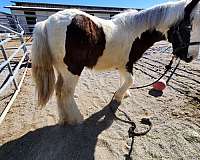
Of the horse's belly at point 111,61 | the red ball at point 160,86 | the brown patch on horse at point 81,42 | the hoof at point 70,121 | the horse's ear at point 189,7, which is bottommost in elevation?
the red ball at point 160,86

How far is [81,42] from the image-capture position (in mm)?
2764

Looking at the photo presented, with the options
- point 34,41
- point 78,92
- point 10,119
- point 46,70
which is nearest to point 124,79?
point 78,92

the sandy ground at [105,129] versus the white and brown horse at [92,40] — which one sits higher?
the white and brown horse at [92,40]

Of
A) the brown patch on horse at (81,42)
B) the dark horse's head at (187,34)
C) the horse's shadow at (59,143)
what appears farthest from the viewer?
the dark horse's head at (187,34)

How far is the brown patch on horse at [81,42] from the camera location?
2719mm

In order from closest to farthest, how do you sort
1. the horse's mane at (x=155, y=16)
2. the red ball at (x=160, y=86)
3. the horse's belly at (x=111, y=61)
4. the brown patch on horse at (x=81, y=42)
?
the brown patch on horse at (x=81, y=42) < the horse's mane at (x=155, y=16) < the horse's belly at (x=111, y=61) < the red ball at (x=160, y=86)

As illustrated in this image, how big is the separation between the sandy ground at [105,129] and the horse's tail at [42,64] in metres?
0.52

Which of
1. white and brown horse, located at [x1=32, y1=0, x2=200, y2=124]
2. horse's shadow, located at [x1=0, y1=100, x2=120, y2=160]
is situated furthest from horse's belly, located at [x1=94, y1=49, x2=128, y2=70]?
horse's shadow, located at [x1=0, y1=100, x2=120, y2=160]

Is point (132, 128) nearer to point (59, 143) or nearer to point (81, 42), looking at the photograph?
point (59, 143)

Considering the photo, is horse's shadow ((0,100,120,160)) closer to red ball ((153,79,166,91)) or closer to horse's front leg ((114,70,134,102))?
horse's front leg ((114,70,134,102))

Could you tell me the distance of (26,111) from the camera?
358cm

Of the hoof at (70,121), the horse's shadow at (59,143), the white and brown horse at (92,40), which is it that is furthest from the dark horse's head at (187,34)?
the hoof at (70,121)

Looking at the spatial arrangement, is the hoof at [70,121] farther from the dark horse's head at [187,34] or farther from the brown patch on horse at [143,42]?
the dark horse's head at [187,34]

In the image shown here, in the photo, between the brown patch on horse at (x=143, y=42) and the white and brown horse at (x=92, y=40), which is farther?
the brown patch on horse at (x=143, y=42)
